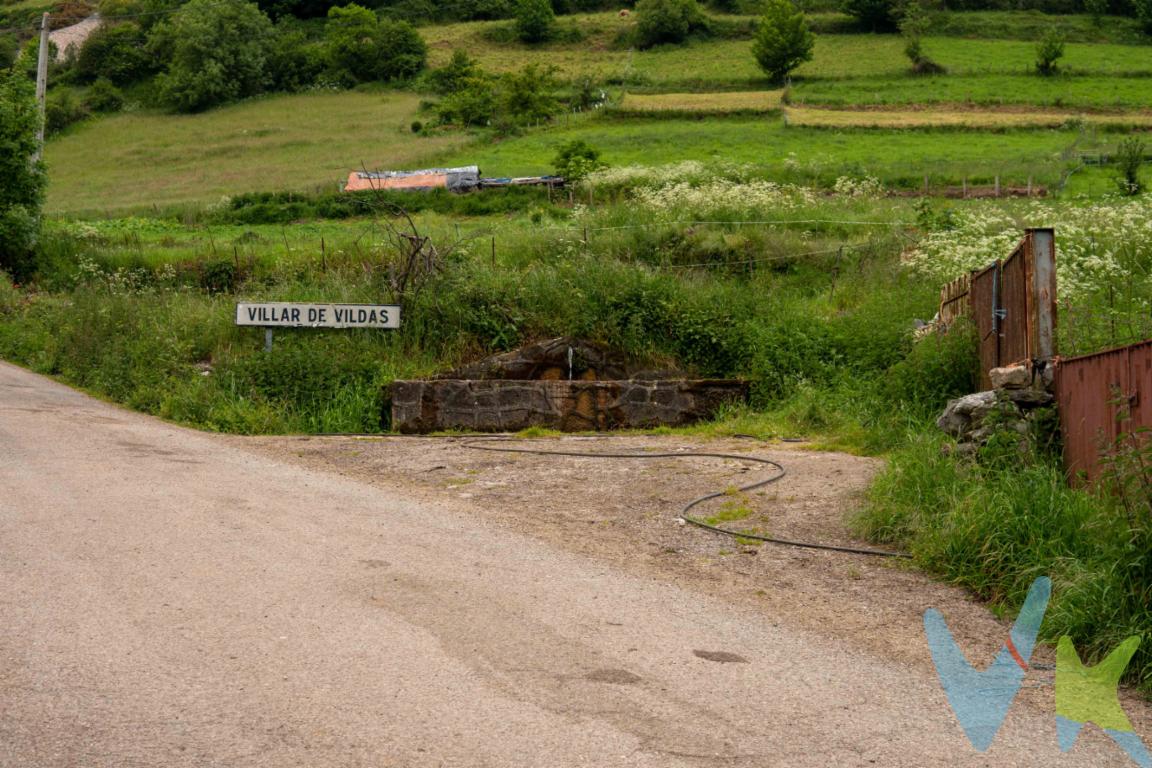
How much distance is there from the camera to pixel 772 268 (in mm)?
24234

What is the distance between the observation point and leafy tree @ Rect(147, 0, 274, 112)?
294 feet

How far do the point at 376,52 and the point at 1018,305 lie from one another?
299 feet

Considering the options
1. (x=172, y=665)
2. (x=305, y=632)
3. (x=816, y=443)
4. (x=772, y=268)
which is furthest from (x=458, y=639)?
(x=772, y=268)

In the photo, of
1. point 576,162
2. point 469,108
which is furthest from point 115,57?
point 576,162

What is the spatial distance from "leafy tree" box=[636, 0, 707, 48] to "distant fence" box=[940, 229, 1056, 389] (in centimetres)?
8898

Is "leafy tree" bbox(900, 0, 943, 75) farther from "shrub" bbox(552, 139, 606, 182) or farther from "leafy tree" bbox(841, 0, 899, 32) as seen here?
"shrub" bbox(552, 139, 606, 182)

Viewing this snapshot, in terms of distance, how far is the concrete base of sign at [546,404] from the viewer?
18.1m

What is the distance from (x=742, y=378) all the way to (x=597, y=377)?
94.0 inches

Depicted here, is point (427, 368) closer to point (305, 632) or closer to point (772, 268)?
point (772, 268)

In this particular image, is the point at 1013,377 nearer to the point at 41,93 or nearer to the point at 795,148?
the point at 41,93

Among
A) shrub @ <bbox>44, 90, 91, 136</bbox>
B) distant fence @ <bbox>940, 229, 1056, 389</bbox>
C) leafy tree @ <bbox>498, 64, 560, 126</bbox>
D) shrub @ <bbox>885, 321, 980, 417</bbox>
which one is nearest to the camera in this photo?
distant fence @ <bbox>940, 229, 1056, 389</bbox>

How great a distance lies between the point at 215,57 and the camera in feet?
301

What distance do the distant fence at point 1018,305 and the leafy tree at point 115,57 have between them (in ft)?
329

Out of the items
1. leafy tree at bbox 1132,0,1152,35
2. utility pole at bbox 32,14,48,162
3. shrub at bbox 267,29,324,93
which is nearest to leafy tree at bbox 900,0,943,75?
leafy tree at bbox 1132,0,1152,35
